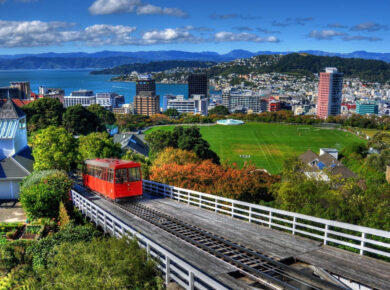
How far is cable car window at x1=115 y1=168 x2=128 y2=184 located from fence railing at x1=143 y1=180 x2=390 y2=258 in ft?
6.99

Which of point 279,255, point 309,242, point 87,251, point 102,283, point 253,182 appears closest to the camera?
point 102,283

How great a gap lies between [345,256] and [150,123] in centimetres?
9969

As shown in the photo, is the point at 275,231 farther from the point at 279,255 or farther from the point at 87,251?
the point at 87,251

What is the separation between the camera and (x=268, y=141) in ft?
273

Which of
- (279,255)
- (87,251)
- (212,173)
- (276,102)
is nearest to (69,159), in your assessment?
(212,173)

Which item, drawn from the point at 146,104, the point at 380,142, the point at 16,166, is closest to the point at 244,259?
the point at 16,166

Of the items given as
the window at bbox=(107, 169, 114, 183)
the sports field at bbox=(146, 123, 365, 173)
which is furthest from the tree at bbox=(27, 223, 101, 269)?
the sports field at bbox=(146, 123, 365, 173)

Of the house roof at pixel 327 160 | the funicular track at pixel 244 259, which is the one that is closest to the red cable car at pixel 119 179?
the funicular track at pixel 244 259

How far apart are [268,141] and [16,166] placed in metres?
62.4

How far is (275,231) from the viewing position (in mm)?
12797

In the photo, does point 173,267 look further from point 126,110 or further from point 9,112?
point 126,110

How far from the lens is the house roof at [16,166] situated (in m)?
26.5

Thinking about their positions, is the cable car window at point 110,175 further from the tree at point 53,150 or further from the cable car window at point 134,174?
the tree at point 53,150

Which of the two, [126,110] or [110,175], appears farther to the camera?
[126,110]
